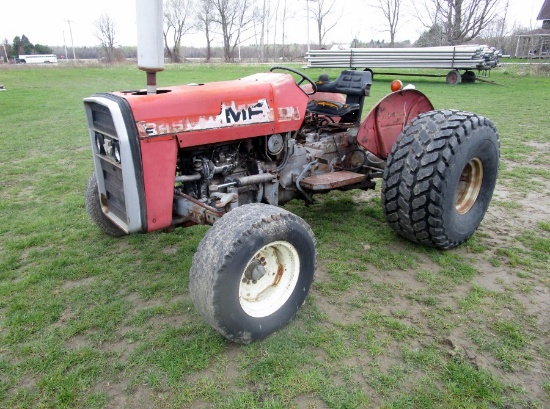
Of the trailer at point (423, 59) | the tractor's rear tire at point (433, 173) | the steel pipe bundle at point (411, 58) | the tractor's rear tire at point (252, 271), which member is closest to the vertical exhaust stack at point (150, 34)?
the tractor's rear tire at point (252, 271)

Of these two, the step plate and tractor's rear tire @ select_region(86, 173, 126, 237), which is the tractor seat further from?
tractor's rear tire @ select_region(86, 173, 126, 237)

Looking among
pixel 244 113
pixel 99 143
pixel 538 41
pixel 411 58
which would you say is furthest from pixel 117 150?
pixel 538 41

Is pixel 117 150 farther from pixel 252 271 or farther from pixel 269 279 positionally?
pixel 269 279

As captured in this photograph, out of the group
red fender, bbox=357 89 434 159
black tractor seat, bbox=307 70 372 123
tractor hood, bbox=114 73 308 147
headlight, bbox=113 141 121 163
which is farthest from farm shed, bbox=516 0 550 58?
headlight, bbox=113 141 121 163

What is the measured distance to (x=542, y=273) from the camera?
3617mm

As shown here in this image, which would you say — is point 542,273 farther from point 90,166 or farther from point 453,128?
point 90,166

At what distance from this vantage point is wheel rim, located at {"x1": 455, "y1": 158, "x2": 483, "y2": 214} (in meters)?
4.17

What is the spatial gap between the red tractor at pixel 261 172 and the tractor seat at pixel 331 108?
17mm

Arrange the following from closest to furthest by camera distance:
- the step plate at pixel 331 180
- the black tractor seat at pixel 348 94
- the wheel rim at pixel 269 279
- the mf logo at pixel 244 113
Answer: the wheel rim at pixel 269 279 → the mf logo at pixel 244 113 → the step plate at pixel 331 180 → the black tractor seat at pixel 348 94

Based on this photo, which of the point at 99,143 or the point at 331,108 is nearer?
the point at 99,143

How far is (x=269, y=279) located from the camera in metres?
3.01

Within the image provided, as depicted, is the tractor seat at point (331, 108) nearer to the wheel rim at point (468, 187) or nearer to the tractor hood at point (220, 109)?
the tractor hood at point (220, 109)

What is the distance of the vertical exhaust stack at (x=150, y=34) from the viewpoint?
8.93 ft

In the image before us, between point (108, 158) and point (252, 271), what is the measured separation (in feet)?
4.47
